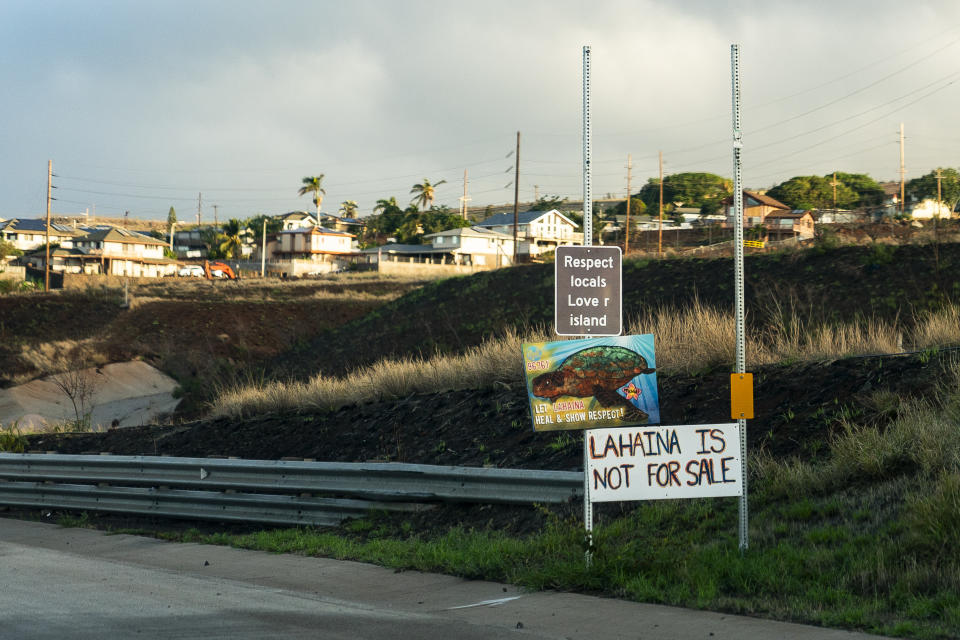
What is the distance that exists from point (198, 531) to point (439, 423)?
12.4 feet

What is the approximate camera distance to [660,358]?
1363cm

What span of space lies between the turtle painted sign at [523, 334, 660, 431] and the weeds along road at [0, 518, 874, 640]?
1497 millimetres

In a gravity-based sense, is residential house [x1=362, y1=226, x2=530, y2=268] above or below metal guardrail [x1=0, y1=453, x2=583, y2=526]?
above

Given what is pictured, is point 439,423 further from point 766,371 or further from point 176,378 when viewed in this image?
point 176,378

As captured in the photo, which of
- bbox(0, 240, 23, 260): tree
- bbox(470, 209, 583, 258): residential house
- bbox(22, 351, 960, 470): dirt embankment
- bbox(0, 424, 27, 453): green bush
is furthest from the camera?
bbox(470, 209, 583, 258): residential house

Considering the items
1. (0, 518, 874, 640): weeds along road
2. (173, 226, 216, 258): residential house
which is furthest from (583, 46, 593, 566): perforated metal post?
(173, 226, 216, 258): residential house

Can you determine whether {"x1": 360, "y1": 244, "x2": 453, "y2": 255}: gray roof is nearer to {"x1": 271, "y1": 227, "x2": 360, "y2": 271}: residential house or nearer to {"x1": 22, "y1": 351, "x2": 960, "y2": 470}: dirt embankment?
{"x1": 271, "y1": 227, "x2": 360, "y2": 271}: residential house

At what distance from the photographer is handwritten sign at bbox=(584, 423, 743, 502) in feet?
25.8

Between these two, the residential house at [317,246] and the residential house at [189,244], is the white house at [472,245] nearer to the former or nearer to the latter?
the residential house at [317,246]

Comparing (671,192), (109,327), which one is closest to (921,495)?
(109,327)

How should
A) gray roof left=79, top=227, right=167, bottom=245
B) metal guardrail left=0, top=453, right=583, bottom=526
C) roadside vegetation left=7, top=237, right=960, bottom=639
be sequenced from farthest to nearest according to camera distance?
gray roof left=79, top=227, right=167, bottom=245 → metal guardrail left=0, top=453, right=583, bottom=526 → roadside vegetation left=7, top=237, right=960, bottom=639

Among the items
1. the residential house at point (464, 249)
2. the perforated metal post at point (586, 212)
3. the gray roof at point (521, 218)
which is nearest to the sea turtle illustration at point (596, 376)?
the perforated metal post at point (586, 212)

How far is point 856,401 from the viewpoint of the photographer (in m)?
10.0

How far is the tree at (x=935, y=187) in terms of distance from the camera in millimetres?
103562
